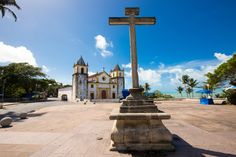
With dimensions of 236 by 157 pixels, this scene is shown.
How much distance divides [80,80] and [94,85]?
5.90 meters

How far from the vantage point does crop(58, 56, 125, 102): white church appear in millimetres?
43812

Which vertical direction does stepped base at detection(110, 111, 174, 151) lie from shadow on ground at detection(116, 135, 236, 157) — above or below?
above

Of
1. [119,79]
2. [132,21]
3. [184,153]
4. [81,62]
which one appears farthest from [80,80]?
[184,153]

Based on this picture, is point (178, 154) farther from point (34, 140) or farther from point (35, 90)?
point (35, 90)

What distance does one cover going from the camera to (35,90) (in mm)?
49656

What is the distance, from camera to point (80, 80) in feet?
144

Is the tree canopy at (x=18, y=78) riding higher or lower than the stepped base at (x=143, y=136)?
higher

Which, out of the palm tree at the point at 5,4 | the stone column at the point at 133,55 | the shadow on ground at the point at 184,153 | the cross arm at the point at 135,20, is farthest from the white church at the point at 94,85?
the shadow on ground at the point at 184,153

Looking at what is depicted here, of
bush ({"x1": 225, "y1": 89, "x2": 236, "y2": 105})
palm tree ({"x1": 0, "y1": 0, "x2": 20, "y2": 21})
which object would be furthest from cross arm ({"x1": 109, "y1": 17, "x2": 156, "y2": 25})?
bush ({"x1": 225, "y1": 89, "x2": 236, "y2": 105})

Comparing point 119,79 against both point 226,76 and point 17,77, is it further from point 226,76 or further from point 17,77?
point 226,76

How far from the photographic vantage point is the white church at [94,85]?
144 feet

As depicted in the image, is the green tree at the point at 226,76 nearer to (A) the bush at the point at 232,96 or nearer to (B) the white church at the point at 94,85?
(A) the bush at the point at 232,96

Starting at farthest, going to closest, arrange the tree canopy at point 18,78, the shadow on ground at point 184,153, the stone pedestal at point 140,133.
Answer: the tree canopy at point 18,78 < the stone pedestal at point 140,133 < the shadow on ground at point 184,153

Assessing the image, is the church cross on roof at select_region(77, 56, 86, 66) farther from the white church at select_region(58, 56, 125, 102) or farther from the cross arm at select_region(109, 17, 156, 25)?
the cross arm at select_region(109, 17, 156, 25)
